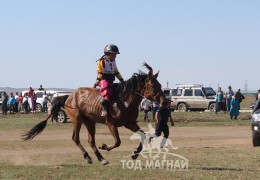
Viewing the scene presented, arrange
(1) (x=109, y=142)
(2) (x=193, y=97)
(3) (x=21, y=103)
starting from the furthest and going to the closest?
(3) (x=21, y=103) → (2) (x=193, y=97) → (1) (x=109, y=142)

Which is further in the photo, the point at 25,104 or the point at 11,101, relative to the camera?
the point at 11,101

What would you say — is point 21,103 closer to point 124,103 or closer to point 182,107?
point 182,107

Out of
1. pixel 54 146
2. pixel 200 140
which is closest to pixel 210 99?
pixel 200 140

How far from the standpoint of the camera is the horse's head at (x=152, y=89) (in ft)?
40.9

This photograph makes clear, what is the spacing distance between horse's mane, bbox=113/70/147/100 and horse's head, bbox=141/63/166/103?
0.19 metres

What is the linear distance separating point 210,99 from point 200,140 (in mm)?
21830

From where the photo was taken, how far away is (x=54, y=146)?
784 inches

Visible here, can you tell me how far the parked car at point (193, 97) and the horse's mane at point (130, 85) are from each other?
3122cm

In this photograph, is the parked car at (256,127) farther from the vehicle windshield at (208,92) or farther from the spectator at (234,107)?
the vehicle windshield at (208,92)

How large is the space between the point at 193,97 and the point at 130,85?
32.2 metres

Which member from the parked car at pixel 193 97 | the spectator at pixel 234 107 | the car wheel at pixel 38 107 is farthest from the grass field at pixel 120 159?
the car wheel at pixel 38 107

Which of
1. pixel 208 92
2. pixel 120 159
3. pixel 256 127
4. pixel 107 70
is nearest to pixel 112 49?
pixel 107 70

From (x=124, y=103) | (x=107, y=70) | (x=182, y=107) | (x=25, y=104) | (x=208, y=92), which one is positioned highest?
(x=107, y=70)

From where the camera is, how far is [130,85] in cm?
1302
